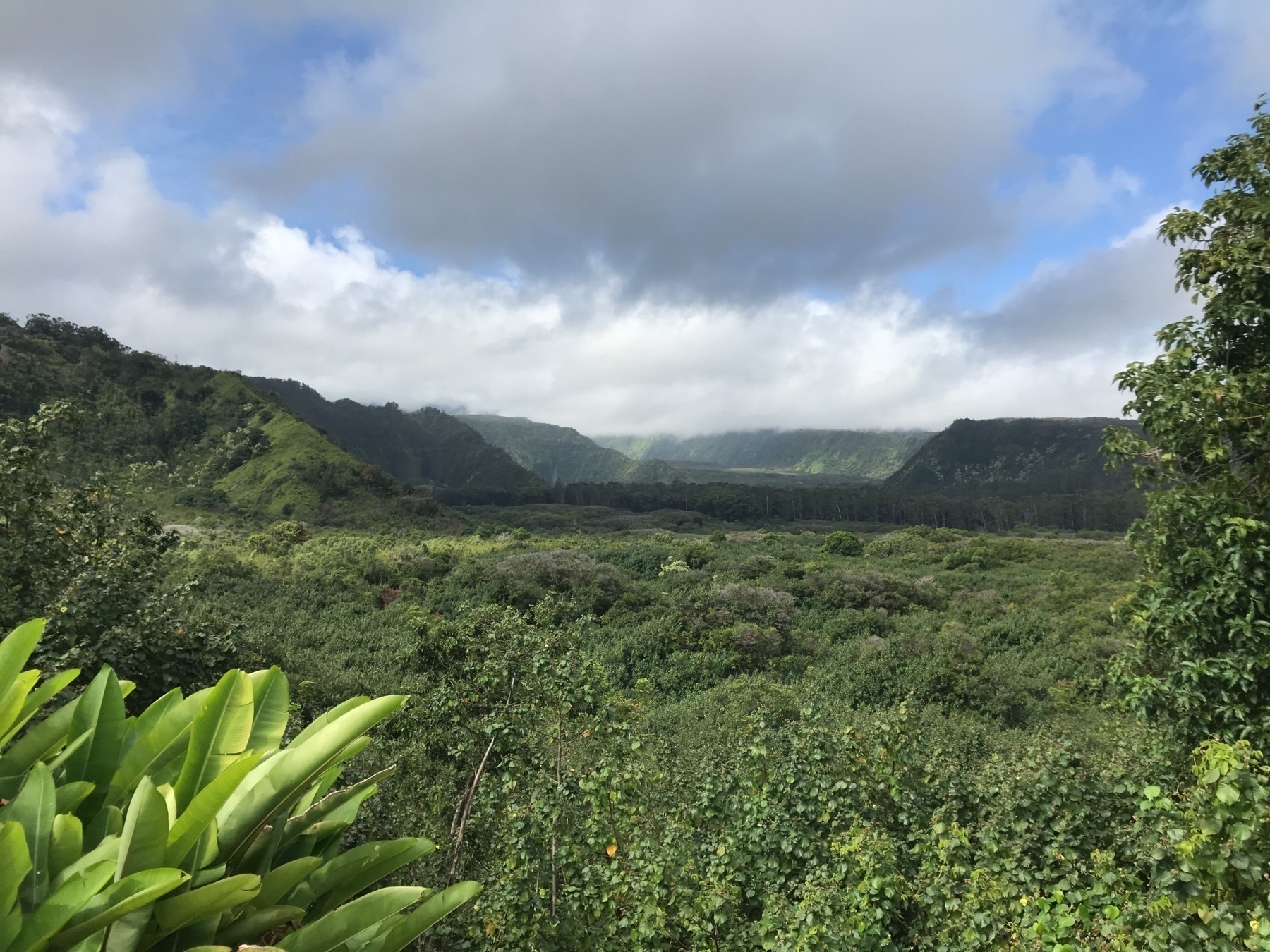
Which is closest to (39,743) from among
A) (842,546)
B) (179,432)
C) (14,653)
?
(14,653)

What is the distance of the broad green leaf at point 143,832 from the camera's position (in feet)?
4.32

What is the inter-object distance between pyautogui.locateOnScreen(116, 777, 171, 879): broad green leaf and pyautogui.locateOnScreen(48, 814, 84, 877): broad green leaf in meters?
0.16

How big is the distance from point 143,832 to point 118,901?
4.6 inches

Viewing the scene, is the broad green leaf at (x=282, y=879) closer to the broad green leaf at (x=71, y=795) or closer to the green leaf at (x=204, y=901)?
the green leaf at (x=204, y=901)

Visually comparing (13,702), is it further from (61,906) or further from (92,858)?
(61,906)

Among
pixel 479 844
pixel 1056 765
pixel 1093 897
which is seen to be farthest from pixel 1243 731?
pixel 479 844

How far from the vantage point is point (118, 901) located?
4.21 ft

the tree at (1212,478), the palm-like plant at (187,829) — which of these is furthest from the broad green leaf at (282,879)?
the tree at (1212,478)

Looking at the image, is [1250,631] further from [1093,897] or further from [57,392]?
[57,392]

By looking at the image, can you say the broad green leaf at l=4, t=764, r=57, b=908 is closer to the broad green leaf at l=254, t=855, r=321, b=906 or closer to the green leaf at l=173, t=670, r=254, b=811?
the green leaf at l=173, t=670, r=254, b=811

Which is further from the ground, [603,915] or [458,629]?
[458,629]

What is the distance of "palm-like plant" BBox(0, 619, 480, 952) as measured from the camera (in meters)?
1.29

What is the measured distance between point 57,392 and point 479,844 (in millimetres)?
55194

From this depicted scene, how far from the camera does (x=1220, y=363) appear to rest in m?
6.05
